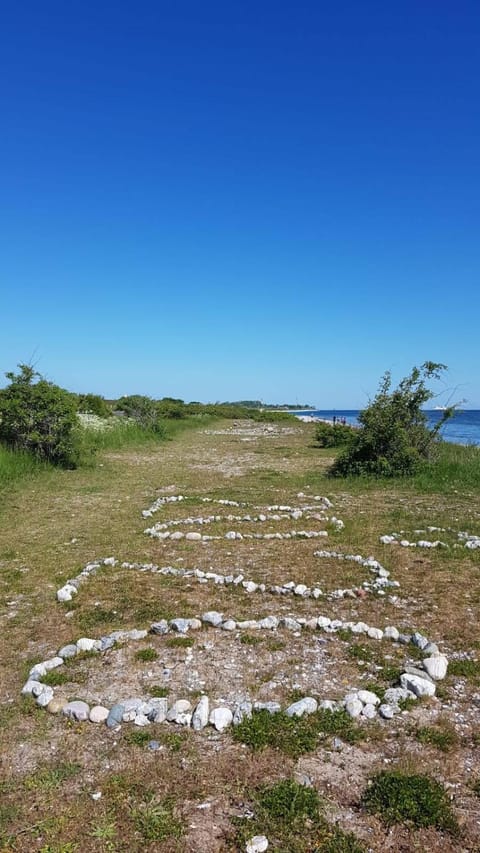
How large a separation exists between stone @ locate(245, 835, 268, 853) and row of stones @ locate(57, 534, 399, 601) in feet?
14.6

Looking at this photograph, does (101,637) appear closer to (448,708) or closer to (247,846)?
(247,846)

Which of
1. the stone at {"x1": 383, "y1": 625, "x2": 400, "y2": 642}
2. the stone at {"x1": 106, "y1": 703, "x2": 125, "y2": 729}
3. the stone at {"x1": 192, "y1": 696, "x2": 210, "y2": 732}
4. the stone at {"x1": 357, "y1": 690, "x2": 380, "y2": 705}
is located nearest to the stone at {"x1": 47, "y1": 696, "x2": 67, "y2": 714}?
the stone at {"x1": 106, "y1": 703, "x2": 125, "y2": 729}

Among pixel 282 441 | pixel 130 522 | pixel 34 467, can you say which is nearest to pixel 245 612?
pixel 130 522

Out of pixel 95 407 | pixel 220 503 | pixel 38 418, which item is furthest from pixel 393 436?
pixel 95 407

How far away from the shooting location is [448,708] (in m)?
5.14

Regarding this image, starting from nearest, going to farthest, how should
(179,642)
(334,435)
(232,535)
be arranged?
(179,642) < (232,535) < (334,435)

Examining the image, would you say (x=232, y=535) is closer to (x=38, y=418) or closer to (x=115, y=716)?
(x=115, y=716)

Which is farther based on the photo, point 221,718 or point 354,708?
point 354,708

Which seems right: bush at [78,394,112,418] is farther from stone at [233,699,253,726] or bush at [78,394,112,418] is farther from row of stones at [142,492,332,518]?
stone at [233,699,253,726]

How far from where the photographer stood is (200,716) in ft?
16.0

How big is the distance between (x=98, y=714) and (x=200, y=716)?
3.17 feet

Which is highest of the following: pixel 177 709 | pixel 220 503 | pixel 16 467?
pixel 16 467

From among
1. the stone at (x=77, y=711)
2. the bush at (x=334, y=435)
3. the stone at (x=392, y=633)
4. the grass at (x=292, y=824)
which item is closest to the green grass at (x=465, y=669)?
the stone at (x=392, y=633)

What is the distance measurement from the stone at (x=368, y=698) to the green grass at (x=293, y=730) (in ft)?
0.83
